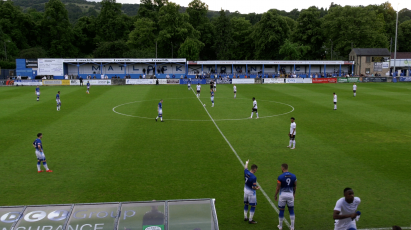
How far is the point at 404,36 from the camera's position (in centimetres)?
10188

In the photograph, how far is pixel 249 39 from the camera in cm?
10125

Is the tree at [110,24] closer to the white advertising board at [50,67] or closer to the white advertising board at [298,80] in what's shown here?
the white advertising board at [50,67]

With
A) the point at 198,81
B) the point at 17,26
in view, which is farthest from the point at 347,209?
the point at 17,26

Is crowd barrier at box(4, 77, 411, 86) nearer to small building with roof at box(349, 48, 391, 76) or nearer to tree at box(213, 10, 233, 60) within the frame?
small building with roof at box(349, 48, 391, 76)

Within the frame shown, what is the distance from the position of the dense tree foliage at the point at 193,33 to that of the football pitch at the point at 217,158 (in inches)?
2324

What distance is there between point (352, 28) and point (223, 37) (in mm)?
34370

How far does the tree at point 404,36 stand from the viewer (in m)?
101

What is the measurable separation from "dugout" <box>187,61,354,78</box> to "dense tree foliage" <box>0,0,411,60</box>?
22.0 feet

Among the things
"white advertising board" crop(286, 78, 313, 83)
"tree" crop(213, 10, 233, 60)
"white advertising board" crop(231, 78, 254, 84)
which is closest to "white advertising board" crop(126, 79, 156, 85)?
"white advertising board" crop(231, 78, 254, 84)

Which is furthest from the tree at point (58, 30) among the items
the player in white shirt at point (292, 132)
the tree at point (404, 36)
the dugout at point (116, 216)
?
the dugout at point (116, 216)

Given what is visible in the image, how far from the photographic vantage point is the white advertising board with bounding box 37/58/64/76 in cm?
7012

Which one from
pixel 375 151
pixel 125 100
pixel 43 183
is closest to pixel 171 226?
pixel 43 183

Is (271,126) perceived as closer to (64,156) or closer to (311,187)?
(311,187)

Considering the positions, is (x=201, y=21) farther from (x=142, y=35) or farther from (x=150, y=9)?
Answer: (x=142, y=35)
